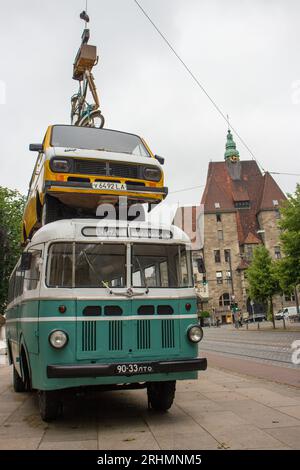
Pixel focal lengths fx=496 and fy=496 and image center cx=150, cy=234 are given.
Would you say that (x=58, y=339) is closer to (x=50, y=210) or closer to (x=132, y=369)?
(x=132, y=369)

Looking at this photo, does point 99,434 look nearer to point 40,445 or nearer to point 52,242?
point 40,445

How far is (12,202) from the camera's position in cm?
4916

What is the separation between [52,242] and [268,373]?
829cm

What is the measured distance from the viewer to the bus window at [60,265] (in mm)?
6918

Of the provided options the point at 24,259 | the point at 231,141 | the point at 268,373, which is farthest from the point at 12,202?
the point at 231,141

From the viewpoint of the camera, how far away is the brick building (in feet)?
266

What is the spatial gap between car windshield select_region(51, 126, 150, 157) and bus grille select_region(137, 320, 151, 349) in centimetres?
357

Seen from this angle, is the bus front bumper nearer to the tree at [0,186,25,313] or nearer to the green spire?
the tree at [0,186,25,313]

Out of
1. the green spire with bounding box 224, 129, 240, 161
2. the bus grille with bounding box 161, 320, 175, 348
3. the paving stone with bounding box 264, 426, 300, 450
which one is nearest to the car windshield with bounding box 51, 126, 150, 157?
the bus grille with bounding box 161, 320, 175, 348

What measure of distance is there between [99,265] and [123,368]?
1481mm

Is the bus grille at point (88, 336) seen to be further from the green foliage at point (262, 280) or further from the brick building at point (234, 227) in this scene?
the brick building at point (234, 227)

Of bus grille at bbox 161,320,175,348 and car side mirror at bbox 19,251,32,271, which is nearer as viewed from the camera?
bus grille at bbox 161,320,175,348

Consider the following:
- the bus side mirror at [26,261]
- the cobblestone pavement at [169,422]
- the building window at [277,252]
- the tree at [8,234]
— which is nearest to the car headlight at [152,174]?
the bus side mirror at [26,261]

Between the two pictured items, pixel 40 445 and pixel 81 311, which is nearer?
pixel 40 445
